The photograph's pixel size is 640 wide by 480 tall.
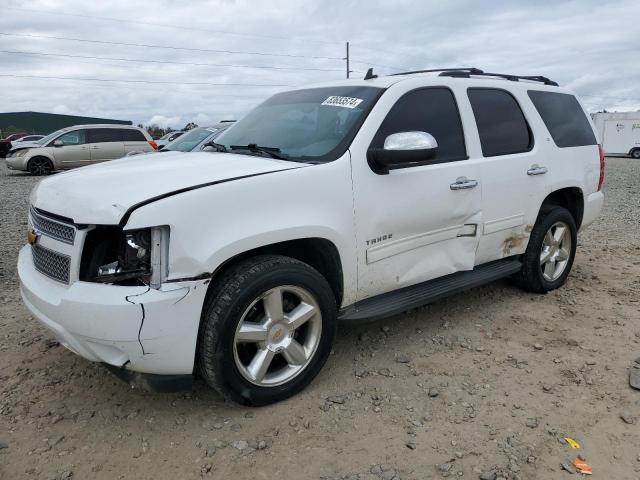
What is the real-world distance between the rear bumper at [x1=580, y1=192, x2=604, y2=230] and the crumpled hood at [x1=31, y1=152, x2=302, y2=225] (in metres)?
3.29

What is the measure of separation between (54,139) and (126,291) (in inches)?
626

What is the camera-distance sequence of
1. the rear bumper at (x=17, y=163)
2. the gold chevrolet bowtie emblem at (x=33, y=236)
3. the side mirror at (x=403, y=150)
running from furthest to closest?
the rear bumper at (x=17, y=163)
the side mirror at (x=403, y=150)
the gold chevrolet bowtie emblem at (x=33, y=236)

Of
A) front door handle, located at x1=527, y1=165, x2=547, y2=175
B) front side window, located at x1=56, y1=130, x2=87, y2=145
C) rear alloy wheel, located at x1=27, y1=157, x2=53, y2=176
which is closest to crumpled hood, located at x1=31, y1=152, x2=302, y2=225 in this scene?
front door handle, located at x1=527, y1=165, x2=547, y2=175

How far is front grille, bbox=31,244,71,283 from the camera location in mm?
2559

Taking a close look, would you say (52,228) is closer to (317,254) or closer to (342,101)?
(317,254)


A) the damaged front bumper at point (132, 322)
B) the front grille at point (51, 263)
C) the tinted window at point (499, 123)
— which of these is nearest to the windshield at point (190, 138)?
the tinted window at point (499, 123)

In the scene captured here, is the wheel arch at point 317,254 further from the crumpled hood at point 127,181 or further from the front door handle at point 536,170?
the front door handle at point 536,170

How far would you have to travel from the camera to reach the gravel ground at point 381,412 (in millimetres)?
2439

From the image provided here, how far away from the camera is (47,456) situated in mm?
2502

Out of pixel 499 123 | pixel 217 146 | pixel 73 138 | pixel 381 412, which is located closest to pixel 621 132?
pixel 73 138

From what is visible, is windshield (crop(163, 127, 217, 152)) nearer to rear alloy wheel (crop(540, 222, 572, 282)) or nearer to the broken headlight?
rear alloy wheel (crop(540, 222, 572, 282))

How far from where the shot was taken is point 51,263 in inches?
106

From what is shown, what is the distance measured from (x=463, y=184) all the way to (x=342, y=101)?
1012mm

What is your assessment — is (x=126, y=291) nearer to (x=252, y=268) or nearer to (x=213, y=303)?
(x=213, y=303)
